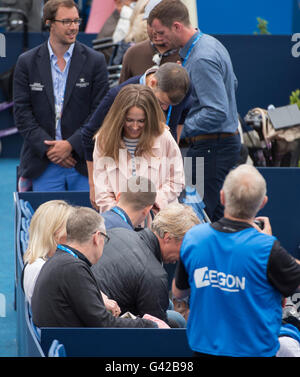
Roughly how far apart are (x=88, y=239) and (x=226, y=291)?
81cm

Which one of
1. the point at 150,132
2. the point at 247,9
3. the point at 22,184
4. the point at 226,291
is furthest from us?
the point at 247,9

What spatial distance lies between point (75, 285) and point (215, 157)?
2350mm

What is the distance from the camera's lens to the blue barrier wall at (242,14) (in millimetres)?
11250

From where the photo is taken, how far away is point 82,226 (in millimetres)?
3691

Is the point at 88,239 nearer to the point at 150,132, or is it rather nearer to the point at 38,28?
the point at 150,132

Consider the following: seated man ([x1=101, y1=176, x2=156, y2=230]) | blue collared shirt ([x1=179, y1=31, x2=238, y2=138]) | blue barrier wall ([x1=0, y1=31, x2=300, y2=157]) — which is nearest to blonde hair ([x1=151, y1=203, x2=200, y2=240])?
seated man ([x1=101, y1=176, x2=156, y2=230])

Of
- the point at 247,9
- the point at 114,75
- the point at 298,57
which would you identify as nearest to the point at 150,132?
the point at 114,75

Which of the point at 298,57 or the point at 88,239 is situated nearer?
the point at 88,239

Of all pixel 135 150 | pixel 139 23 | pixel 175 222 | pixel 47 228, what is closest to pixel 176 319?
pixel 175 222

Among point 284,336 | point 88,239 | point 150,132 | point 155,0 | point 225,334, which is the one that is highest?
point 155,0

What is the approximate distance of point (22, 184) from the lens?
6156 mm

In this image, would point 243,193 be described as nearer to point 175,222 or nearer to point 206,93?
point 175,222

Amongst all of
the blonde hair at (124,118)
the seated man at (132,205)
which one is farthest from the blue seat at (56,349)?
the blonde hair at (124,118)

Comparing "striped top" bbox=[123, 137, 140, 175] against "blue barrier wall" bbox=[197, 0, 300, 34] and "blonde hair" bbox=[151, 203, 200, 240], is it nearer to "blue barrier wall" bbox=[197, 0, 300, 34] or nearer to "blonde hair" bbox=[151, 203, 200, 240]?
"blonde hair" bbox=[151, 203, 200, 240]
